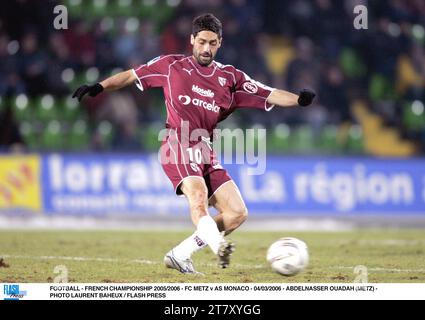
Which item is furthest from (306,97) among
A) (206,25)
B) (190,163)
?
(190,163)

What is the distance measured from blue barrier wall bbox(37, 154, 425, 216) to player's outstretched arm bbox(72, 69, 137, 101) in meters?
5.86

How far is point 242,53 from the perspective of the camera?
16594 mm

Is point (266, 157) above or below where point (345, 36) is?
below

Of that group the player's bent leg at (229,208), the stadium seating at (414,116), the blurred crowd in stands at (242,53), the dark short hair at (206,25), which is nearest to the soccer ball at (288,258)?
the player's bent leg at (229,208)

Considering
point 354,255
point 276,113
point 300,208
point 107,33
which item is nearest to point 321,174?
point 300,208

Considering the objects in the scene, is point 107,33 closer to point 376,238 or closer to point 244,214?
point 376,238

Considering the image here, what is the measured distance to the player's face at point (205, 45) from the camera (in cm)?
790

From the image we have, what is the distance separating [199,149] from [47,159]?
6.57 m

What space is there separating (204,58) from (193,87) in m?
0.29

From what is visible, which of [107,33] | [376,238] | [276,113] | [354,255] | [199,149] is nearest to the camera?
[199,149]

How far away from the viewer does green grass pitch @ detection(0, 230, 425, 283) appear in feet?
26.9

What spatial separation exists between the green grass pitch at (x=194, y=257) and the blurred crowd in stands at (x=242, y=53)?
11.4 feet

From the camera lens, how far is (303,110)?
16141 mm

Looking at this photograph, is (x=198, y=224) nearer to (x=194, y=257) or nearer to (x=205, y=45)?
(x=205, y=45)
